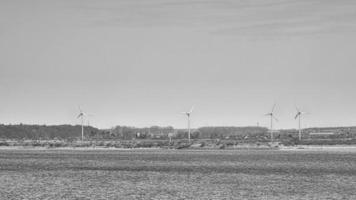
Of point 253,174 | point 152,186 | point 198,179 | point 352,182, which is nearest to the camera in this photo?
point 152,186

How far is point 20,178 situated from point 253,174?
20.9m

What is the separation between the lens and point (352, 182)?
200ft

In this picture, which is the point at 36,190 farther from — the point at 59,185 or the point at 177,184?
the point at 177,184

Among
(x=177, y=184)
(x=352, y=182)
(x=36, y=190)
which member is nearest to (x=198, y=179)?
(x=177, y=184)

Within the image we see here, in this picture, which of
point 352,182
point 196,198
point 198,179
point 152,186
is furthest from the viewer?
point 198,179

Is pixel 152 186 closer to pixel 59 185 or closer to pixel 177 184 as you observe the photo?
pixel 177 184

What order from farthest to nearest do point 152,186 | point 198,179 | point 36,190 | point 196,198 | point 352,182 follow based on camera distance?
point 198,179 → point 352,182 → point 152,186 → point 36,190 → point 196,198

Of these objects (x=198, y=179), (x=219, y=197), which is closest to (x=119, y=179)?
(x=198, y=179)

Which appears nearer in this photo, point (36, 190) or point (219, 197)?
point (219, 197)

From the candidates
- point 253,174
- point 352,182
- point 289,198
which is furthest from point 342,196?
point 253,174

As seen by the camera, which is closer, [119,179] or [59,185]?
[59,185]

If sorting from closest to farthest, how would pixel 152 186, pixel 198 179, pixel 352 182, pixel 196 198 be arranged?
pixel 196 198 < pixel 152 186 < pixel 352 182 < pixel 198 179

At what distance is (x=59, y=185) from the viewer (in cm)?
5784

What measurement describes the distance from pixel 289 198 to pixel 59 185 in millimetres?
18036
